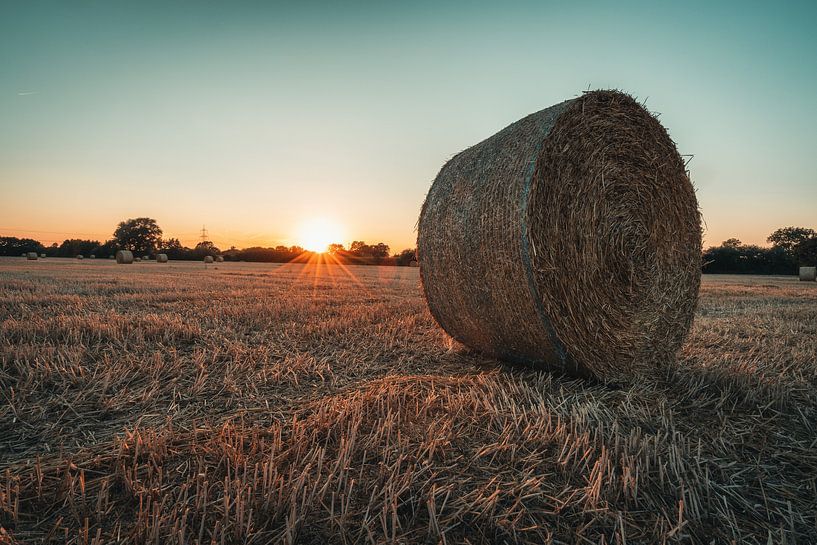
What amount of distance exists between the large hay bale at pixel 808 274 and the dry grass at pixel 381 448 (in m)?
27.4

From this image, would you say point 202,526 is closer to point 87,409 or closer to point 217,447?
point 217,447

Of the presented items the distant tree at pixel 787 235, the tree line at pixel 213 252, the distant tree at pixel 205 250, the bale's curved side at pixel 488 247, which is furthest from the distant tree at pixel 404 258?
the distant tree at pixel 787 235

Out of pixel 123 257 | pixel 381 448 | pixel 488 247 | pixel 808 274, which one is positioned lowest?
pixel 381 448

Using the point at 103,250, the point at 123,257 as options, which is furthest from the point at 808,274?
the point at 103,250

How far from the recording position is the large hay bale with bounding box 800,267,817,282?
80.8 ft

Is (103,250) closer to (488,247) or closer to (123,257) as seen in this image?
(123,257)

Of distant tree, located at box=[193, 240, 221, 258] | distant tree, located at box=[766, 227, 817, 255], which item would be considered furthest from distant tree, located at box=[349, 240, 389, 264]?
distant tree, located at box=[766, 227, 817, 255]

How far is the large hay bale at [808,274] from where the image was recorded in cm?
2462

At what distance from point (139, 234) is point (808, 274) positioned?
89165 mm

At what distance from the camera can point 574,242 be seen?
12.5 feet

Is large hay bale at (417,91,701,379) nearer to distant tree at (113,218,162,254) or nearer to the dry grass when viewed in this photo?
the dry grass

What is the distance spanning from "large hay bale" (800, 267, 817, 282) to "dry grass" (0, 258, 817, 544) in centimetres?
2742

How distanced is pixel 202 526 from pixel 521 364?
321cm

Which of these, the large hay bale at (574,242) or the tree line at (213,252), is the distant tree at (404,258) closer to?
the tree line at (213,252)
